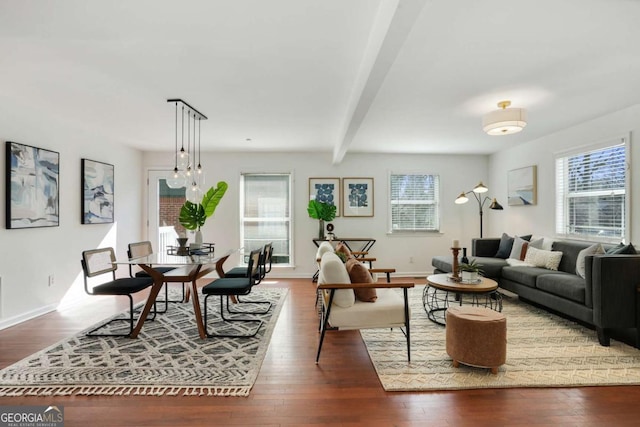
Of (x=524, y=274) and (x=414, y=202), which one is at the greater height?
(x=414, y=202)

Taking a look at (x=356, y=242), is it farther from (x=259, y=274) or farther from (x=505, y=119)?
(x=505, y=119)

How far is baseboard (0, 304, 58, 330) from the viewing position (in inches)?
133

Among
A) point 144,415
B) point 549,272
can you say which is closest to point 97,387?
point 144,415

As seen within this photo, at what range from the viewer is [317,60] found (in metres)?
2.47

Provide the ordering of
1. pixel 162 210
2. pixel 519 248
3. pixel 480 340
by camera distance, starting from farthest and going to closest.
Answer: pixel 162 210
pixel 519 248
pixel 480 340

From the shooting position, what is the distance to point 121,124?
168 inches

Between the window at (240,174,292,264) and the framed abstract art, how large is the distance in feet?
9.29

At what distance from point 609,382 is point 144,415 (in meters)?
3.12

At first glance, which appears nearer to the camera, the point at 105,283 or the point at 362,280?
the point at 362,280

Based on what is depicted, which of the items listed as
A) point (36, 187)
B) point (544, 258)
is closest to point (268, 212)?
point (36, 187)

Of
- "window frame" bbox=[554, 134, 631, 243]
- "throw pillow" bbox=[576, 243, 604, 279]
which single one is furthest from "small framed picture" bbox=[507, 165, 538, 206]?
"throw pillow" bbox=[576, 243, 604, 279]

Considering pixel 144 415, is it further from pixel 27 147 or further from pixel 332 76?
pixel 27 147

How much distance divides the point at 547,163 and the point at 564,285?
89.6 inches

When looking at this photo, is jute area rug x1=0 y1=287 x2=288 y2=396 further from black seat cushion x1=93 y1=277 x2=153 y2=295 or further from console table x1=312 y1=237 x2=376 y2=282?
console table x1=312 y1=237 x2=376 y2=282
